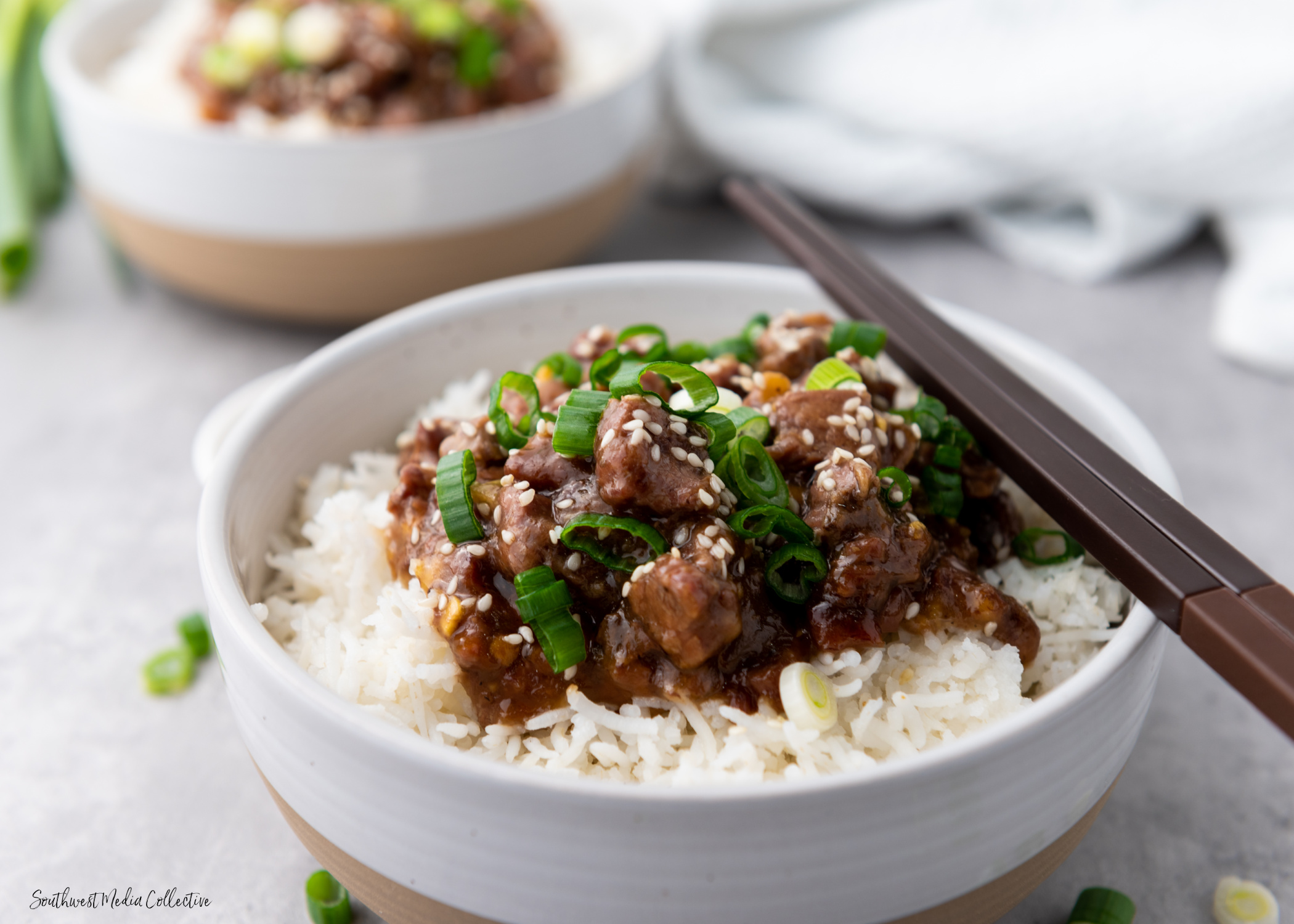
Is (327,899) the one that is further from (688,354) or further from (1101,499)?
(1101,499)

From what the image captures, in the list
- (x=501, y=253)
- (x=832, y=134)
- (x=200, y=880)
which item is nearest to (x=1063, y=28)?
Result: (x=832, y=134)

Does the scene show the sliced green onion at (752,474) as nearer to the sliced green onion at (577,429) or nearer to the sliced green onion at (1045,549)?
the sliced green onion at (577,429)

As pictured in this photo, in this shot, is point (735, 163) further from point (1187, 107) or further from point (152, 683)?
point (152, 683)

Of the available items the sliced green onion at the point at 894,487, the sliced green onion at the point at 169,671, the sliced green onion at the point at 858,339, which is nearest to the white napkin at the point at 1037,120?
the sliced green onion at the point at 858,339

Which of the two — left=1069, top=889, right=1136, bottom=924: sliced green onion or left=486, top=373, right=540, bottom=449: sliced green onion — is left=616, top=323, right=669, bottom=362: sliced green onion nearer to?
left=486, top=373, right=540, bottom=449: sliced green onion

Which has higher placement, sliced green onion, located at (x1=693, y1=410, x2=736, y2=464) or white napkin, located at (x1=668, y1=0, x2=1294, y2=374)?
sliced green onion, located at (x1=693, y1=410, x2=736, y2=464)

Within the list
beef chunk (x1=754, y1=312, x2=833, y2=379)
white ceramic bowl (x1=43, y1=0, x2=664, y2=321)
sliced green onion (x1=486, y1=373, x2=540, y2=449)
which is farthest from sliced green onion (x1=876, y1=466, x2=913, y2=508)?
white ceramic bowl (x1=43, y1=0, x2=664, y2=321)

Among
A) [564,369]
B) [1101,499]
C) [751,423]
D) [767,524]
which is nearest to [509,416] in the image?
[564,369]
